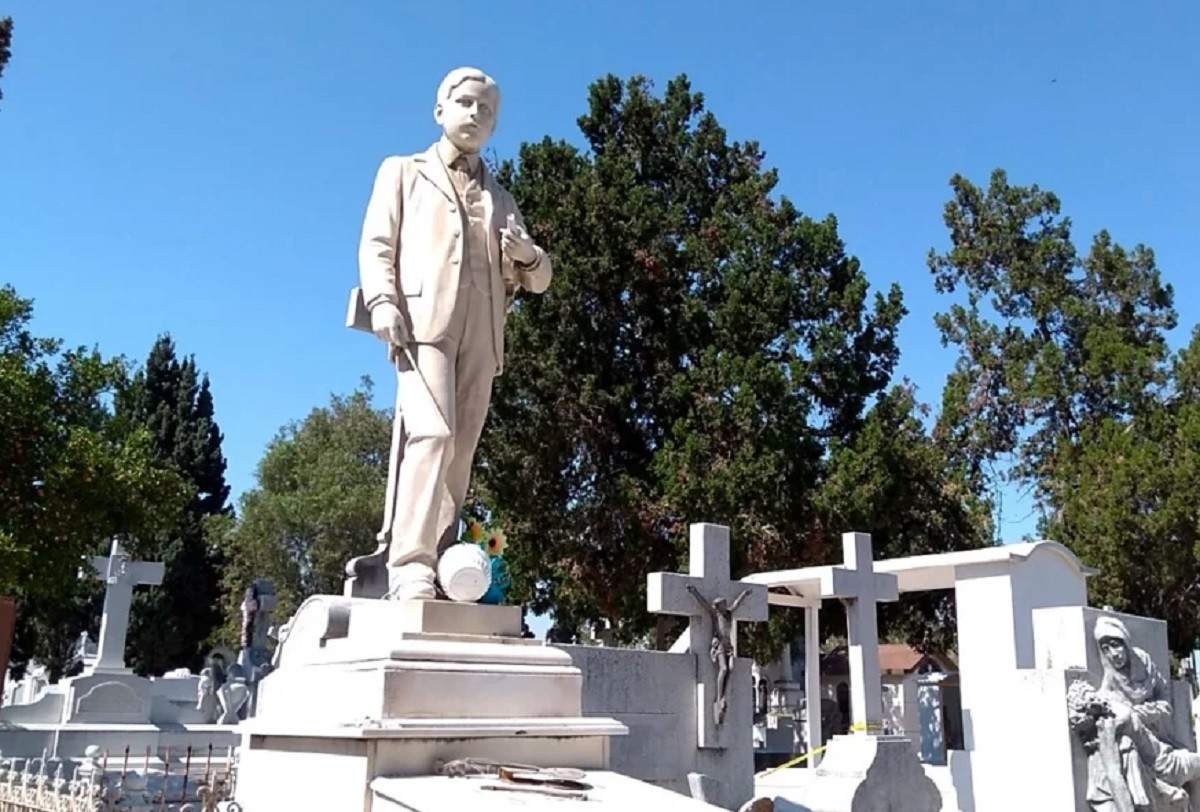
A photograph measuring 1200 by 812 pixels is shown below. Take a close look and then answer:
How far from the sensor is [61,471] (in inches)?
494

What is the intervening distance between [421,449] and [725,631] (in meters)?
6.76

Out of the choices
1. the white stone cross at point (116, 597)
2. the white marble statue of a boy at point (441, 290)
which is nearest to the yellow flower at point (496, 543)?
the white stone cross at point (116, 597)

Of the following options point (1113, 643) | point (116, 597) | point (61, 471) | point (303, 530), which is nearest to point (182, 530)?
point (303, 530)

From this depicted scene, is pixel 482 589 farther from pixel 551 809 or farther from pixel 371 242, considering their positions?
pixel 371 242

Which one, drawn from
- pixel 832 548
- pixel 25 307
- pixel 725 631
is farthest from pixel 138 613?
pixel 725 631

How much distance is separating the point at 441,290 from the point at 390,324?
30cm

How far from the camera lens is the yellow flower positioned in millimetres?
19641

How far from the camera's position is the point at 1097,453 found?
21.0m

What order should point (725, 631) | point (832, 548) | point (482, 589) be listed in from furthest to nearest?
1. point (832, 548)
2. point (725, 631)
3. point (482, 589)

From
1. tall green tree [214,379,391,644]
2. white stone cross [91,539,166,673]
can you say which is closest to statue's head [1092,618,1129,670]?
white stone cross [91,539,166,673]

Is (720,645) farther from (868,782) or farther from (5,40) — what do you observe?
(5,40)

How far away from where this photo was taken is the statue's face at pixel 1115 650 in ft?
28.1

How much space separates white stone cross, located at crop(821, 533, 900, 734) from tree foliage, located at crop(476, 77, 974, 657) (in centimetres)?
470

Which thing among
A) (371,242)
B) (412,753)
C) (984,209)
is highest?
(984,209)
